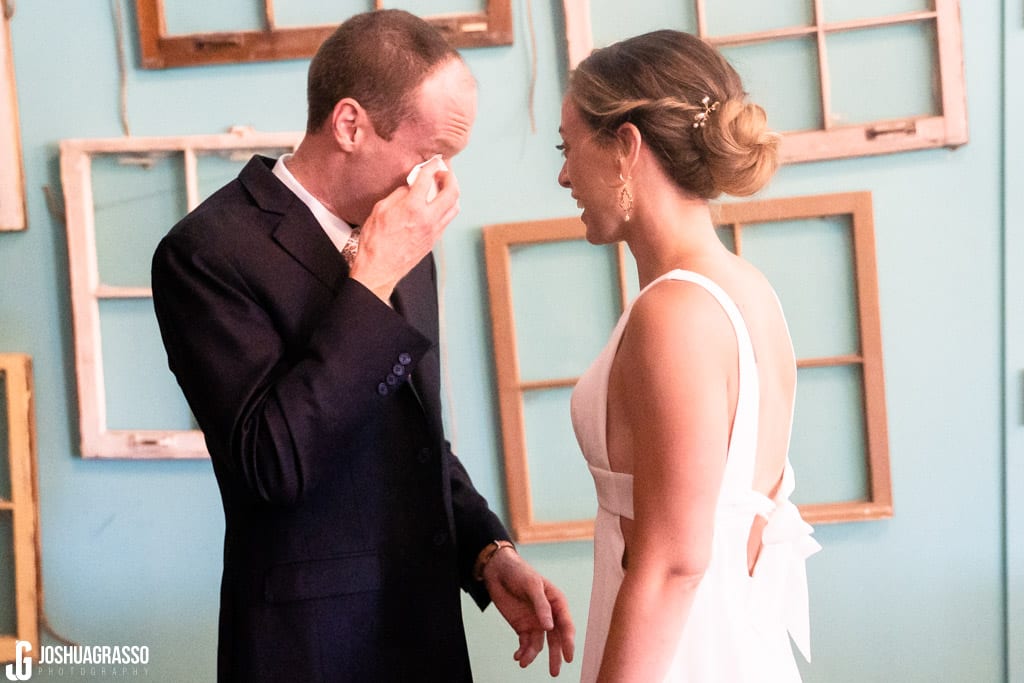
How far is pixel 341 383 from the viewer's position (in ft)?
3.94

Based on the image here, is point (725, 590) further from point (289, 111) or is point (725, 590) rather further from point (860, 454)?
point (289, 111)

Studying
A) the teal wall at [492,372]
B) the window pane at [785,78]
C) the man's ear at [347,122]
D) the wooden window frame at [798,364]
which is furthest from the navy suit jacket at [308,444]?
the window pane at [785,78]

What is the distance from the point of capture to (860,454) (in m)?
2.40

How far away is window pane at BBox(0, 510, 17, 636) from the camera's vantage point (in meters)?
2.56

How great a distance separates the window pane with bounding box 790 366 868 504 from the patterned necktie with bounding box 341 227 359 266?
4.40ft

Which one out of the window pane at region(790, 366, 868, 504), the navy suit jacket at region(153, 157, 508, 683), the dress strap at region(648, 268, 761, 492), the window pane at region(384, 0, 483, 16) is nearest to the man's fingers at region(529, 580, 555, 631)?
the navy suit jacket at region(153, 157, 508, 683)

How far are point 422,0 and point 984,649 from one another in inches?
81.2

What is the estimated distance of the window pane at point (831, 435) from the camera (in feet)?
7.87

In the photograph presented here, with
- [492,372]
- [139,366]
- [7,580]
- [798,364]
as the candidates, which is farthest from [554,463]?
[7,580]

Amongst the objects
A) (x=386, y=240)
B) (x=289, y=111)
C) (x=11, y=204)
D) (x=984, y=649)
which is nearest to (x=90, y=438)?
(x=11, y=204)

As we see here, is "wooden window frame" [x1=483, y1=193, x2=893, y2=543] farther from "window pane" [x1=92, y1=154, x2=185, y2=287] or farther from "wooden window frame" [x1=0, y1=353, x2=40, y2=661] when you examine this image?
"wooden window frame" [x1=0, y1=353, x2=40, y2=661]

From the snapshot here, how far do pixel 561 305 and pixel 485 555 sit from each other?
1.03 m

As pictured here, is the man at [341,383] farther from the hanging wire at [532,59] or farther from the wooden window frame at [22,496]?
the wooden window frame at [22,496]

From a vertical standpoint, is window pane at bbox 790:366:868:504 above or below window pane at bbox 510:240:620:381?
below
